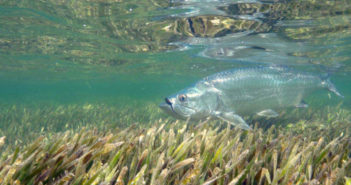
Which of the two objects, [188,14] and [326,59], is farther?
[326,59]

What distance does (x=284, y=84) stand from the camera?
772 centimetres

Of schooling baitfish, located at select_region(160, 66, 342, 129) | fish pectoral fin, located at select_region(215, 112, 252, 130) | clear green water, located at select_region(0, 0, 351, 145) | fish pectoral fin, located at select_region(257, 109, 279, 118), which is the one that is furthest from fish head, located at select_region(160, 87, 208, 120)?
fish pectoral fin, located at select_region(257, 109, 279, 118)

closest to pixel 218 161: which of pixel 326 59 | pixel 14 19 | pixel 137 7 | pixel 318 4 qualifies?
pixel 137 7

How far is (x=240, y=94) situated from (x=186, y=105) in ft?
7.10

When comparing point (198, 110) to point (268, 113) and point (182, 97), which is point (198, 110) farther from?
point (268, 113)

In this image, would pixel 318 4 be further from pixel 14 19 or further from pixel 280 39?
pixel 14 19

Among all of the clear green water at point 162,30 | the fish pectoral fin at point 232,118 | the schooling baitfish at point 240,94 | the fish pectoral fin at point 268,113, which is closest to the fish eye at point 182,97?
the schooling baitfish at point 240,94

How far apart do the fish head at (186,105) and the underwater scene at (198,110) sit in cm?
3

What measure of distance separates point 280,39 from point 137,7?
10.1m

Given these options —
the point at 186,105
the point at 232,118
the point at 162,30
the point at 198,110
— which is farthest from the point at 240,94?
the point at 162,30

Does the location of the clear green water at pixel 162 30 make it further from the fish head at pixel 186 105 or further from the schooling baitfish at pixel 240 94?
the schooling baitfish at pixel 240 94

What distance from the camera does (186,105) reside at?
5734mm

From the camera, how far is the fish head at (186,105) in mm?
5453

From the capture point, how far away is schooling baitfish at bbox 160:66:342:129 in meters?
5.77
